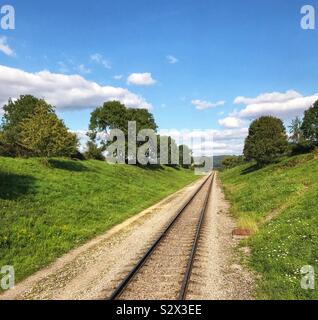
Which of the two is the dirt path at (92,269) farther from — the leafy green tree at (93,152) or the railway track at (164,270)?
the leafy green tree at (93,152)

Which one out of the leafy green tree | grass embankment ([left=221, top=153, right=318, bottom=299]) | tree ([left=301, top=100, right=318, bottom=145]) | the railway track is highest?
tree ([left=301, top=100, right=318, bottom=145])

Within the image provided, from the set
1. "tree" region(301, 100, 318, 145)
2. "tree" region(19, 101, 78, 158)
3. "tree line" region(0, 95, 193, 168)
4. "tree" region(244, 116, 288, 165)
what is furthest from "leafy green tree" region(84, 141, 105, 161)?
"tree" region(301, 100, 318, 145)

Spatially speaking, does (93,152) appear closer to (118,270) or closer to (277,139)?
(277,139)

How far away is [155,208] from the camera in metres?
30.4

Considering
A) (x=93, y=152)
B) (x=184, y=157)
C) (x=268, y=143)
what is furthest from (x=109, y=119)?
(x=184, y=157)

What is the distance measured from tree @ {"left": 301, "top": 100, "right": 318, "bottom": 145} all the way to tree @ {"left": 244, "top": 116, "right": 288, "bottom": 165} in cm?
436

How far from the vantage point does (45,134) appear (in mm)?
36781

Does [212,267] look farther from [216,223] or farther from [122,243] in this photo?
[216,223]

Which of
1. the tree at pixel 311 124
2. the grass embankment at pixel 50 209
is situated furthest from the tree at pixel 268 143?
the grass embankment at pixel 50 209

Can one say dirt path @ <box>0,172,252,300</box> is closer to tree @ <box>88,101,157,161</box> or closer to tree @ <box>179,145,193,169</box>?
tree @ <box>88,101,157,161</box>

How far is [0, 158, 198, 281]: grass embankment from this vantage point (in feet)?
52.7
